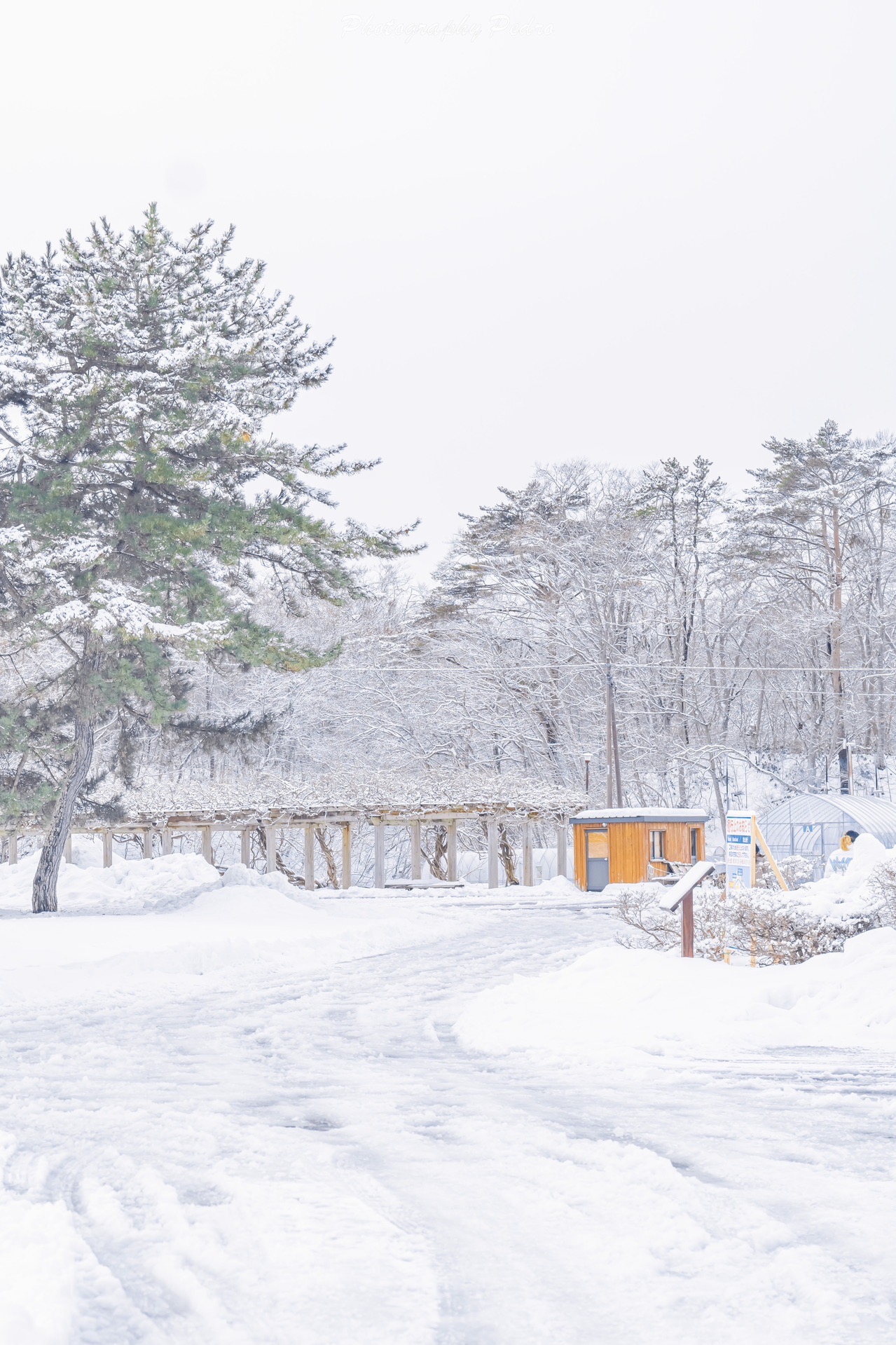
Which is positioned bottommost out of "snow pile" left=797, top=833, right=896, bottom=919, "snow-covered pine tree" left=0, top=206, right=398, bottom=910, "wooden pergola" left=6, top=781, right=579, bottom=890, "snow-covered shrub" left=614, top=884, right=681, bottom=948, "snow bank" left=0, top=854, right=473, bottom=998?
"snow bank" left=0, top=854, right=473, bottom=998

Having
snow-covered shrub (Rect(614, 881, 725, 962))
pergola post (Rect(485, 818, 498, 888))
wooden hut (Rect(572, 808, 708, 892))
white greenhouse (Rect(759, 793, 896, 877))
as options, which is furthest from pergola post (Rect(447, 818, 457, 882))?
snow-covered shrub (Rect(614, 881, 725, 962))

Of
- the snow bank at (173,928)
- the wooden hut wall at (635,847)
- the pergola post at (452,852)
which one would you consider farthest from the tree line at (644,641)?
the snow bank at (173,928)

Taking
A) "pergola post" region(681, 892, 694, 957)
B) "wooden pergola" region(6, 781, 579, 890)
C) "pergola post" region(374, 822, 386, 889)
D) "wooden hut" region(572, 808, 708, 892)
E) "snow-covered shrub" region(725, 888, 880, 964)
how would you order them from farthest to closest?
"pergola post" region(374, 822, 386, 889) < "wooden pergola" region(6, 781, 579, 890) < "wooden hut" region(572, 808, 708, 892) < "pergola post" region(681, 892, 694, 957) < "snow-covered shrub" region(725, 888, 880, 964)

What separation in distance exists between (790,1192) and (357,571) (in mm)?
18387

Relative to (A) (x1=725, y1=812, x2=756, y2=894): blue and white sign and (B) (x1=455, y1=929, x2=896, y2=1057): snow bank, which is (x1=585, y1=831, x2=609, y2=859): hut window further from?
(B) (x1=455, y1=929, x2=896, y2=1057): snow bank

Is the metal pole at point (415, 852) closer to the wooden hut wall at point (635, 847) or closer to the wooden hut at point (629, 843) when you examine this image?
the wooden hut at point (629, 843)

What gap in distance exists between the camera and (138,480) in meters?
20.7

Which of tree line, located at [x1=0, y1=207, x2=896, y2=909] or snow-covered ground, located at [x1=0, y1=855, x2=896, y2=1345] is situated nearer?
snow-covered ground, located at [x1=0, y1=855, x2=896, y2=1345]

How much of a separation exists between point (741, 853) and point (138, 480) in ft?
42.4

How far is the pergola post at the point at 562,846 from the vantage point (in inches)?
1445

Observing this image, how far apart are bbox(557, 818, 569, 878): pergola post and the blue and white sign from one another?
2344 centimetres

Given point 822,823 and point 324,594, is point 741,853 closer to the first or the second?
point 324,594

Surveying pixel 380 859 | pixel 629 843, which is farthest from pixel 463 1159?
pixel 380 859

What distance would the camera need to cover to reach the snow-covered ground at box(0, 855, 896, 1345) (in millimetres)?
3588
